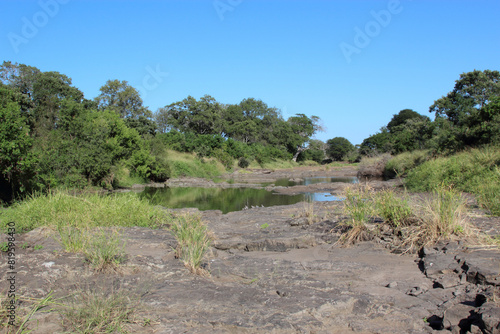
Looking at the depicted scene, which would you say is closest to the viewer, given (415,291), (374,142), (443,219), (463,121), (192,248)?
(415,291)

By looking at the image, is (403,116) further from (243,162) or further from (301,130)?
(243,162)

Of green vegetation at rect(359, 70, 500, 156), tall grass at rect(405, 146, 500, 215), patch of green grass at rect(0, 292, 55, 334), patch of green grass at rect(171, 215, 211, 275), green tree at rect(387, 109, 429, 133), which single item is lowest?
patch of green grass at rect(0, 292, 55, 334)

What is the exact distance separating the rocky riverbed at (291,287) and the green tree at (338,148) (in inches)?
2782

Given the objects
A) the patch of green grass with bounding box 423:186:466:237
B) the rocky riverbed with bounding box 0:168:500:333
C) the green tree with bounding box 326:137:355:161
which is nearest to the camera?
the rocky riverbed with bounding box 0:168:500:333

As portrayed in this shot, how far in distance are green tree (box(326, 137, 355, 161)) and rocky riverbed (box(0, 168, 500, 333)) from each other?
7066cm

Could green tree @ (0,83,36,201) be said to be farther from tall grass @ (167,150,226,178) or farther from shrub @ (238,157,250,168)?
shrub @ (238,157,250,168)

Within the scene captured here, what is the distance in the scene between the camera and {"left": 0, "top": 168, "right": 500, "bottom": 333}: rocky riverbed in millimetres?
4242

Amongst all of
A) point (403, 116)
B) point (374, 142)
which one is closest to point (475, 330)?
point (374, 142)

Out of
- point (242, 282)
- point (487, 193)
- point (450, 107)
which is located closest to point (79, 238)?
point (242, 282)

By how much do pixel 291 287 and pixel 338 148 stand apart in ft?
244

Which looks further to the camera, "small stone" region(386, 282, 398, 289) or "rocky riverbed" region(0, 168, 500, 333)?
"small stone" region(386, 282, 398, 289)

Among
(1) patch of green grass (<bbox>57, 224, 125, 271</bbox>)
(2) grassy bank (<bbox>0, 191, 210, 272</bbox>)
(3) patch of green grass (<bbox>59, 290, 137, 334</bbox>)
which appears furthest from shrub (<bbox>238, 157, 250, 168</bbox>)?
(3) patch of green grass (<bbox>59, 290, 137, 334</bbox>)

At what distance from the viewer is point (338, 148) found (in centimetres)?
7769

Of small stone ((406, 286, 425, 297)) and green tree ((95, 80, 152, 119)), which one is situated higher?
green tree ((95, 80, 152, 119))
